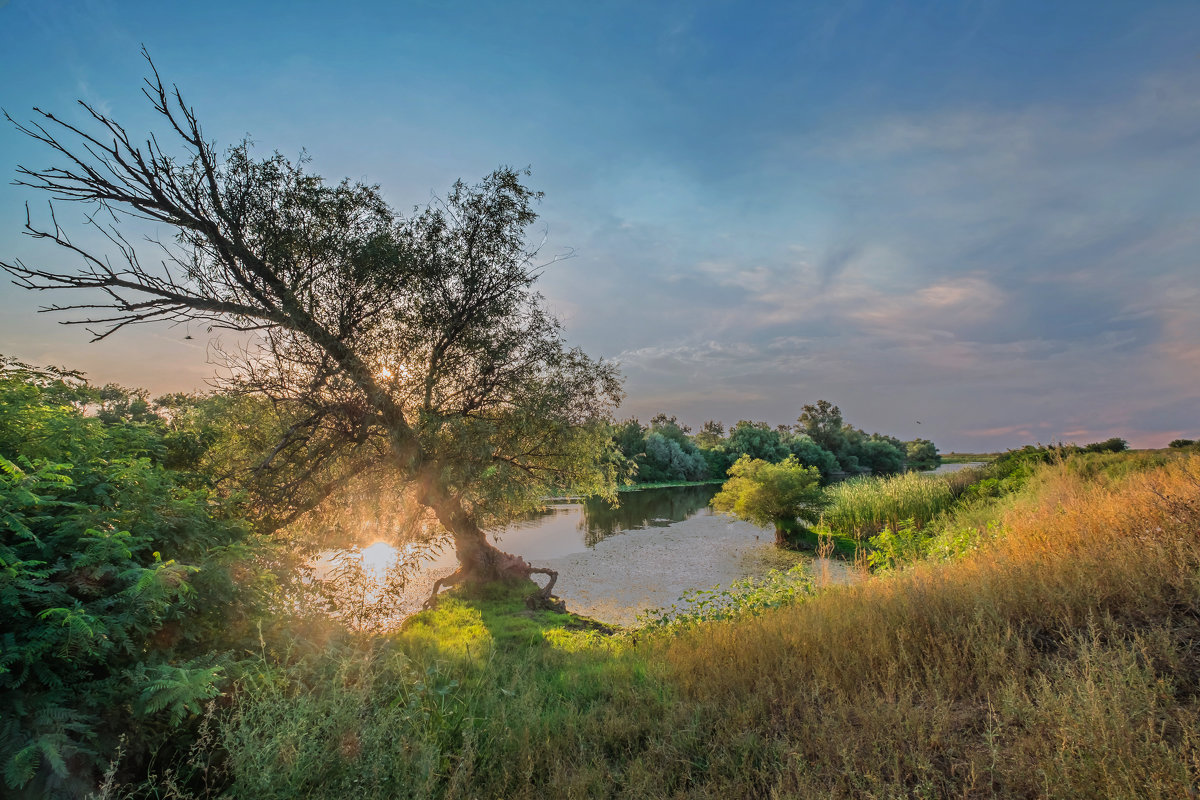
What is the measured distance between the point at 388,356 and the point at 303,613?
680cm

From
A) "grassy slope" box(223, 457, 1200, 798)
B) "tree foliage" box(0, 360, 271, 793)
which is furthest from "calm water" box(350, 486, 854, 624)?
"tree foliage" box(0, 360, 271, 793)

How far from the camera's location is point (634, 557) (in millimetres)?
18484

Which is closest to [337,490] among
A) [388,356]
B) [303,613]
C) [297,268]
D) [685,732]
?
[388,356]

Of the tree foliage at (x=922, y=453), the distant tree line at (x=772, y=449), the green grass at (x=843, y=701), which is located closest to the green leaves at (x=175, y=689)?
the green grass at (x=843, y=701)

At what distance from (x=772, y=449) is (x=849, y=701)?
73.6m

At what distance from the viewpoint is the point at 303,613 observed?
4.72 m

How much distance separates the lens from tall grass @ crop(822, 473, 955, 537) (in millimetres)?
20531

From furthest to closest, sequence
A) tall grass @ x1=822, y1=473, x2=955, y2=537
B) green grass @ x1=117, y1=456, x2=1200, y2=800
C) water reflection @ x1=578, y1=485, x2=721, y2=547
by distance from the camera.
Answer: water reflection @ x1=578, y1=485, x2=721, y2=547, tall grass @ x1=822, y1=473, x2=955, y2=537, green grass @ x1=117, y1=456, x2=1200, y2=800

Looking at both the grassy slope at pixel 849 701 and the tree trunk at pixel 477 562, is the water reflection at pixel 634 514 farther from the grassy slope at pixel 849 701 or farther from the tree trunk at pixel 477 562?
the grassy slope at pixel 849 701

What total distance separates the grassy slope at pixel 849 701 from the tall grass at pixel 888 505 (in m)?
15.4

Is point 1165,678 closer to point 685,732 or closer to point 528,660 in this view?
point 685,732

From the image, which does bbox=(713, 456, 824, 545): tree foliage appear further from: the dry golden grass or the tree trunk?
the dry golden grass

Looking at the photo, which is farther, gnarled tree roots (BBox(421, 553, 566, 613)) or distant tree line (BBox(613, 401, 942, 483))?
distant tree line (BBox(613, 401, 942, 483))

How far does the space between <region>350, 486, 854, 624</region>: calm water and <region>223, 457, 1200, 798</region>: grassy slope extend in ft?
9.92
